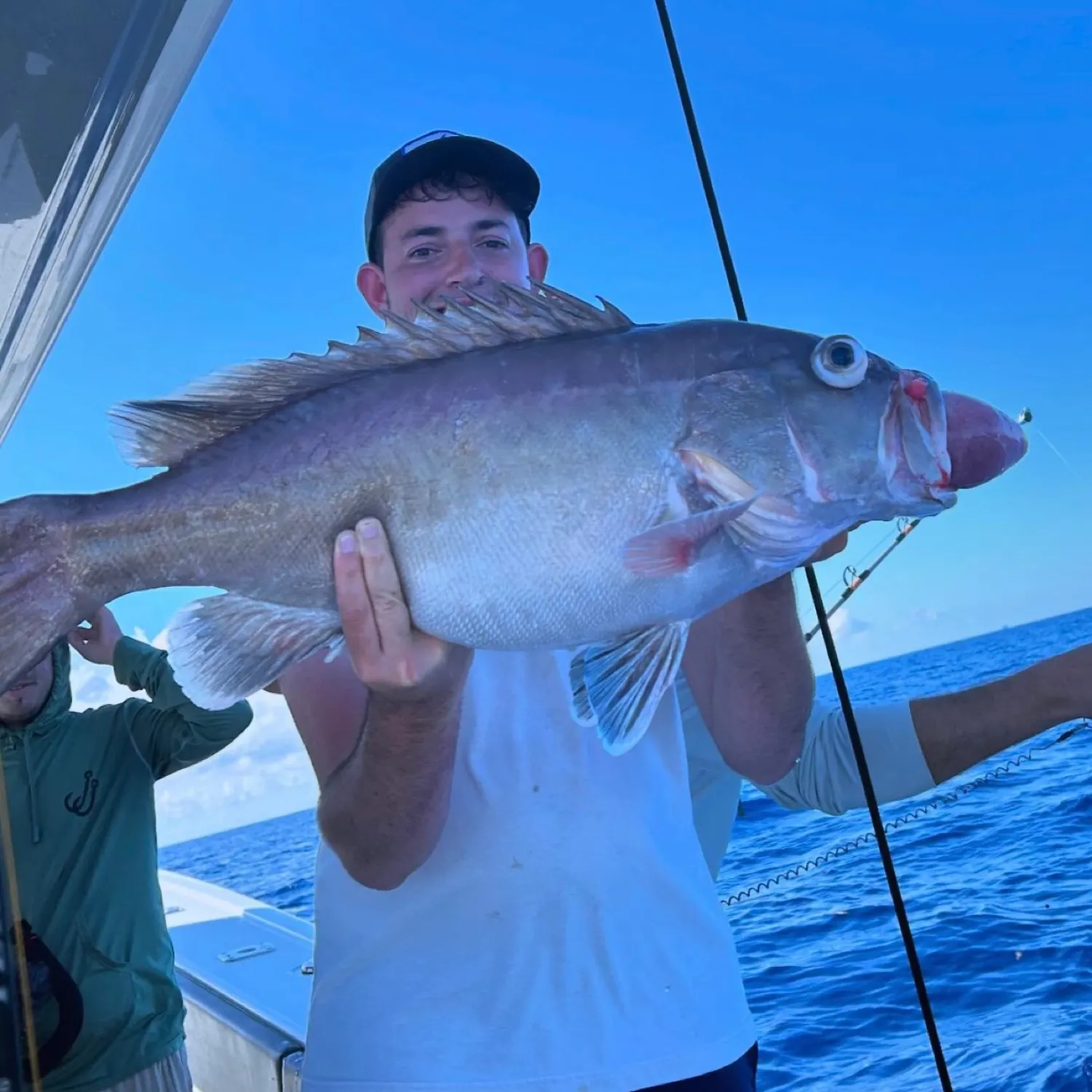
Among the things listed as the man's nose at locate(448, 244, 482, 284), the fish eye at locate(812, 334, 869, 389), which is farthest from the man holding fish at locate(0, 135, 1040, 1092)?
the man's nose at locate(448, 244, 482, 284)

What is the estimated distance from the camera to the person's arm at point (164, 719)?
365cm

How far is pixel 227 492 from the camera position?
164 centimetres

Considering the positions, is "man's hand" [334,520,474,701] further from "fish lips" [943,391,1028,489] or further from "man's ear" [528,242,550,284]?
"man's ear" [528,242,550,284]

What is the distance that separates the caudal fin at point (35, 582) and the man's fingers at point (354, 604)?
447 millimetres

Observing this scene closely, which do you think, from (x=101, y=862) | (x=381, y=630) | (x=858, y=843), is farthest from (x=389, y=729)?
(x=858, y=843)

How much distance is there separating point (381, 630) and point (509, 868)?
20.4 inches

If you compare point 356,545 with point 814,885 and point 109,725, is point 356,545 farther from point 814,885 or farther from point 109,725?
point 814,885

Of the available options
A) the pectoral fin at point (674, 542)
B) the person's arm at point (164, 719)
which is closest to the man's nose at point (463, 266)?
the pectoral fin at point (674, 542)

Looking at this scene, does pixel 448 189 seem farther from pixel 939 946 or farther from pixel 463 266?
pixel 939 946

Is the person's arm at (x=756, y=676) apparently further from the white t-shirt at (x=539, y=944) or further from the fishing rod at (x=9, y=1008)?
the fishing rod at (x=9, y=1008)

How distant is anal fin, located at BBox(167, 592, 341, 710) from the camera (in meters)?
1.65

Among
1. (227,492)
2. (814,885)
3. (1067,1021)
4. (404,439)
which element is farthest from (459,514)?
(814,885)

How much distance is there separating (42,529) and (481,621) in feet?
2.54

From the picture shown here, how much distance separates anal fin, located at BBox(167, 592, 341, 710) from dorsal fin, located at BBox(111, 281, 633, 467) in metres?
0.30
